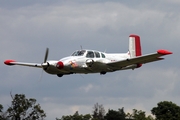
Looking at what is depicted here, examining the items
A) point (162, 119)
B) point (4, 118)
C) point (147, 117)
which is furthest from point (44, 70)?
point (162, 119)

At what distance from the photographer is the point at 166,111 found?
492ft

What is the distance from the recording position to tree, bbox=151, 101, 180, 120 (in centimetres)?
14525

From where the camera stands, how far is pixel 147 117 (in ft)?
436

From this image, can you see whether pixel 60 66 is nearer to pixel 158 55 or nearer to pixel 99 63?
pixel 99 63

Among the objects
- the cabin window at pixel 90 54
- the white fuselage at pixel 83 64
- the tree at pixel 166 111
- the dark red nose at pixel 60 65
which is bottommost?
the dark red nose at pixel 60 65

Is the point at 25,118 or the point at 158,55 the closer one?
the point at 158,55

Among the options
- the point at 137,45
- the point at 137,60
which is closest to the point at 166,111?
the point at 137,45

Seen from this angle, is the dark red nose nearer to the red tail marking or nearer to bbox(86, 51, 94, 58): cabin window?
bbox(86, 51, 94, 58): cabin window

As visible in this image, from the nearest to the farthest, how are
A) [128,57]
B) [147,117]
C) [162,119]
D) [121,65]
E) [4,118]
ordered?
[121,65]
[128,57]
[4,118]
[147,117]
[162,119]

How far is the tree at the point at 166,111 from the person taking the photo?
145 meters

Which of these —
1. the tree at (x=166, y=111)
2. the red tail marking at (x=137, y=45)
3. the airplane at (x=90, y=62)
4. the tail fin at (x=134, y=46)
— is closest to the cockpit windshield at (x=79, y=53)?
the airplane at (x=90, y=62)

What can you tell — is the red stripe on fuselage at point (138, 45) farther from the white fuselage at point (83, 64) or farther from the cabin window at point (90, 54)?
the cabin window at point (90, 54)

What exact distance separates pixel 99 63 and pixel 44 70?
251 inches

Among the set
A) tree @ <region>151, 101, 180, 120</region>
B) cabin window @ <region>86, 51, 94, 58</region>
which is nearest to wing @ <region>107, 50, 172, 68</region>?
cabin window @ <region>86, 51, 94, 58</region>
